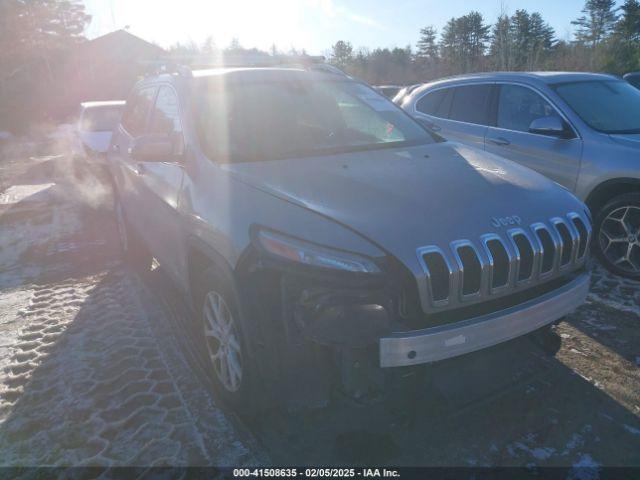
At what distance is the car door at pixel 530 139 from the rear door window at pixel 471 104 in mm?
160

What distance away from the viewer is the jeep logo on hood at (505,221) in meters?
2.33

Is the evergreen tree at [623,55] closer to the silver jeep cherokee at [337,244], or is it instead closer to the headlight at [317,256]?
the silver jeep cherokee at [337,244]

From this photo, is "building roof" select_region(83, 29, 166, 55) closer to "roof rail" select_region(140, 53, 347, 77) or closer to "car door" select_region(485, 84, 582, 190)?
"roof rail" select_region(140, 53, 347, 77)

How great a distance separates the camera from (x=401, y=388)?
227 centimetres

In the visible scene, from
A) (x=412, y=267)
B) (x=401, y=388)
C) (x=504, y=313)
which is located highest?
(x=412, y=267)

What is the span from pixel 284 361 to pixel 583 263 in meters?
1.67

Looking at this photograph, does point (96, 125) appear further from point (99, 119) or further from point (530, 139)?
point (530, 139)

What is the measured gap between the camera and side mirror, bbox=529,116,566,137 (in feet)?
15.3

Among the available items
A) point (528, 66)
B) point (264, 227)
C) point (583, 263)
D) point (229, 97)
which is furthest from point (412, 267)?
point (528, 66)

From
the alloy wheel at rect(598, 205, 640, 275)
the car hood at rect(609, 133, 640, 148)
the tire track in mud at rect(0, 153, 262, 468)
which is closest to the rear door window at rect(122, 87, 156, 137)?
the tire track in mud at rect(0, 153, 262, 468)

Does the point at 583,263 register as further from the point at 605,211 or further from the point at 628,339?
the point at 605,211

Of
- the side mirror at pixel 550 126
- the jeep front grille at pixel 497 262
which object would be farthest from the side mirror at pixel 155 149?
the side mirror at pixel 550 126

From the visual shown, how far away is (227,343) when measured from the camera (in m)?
2.73

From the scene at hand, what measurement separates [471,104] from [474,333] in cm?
431
